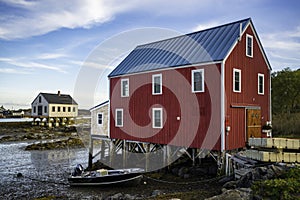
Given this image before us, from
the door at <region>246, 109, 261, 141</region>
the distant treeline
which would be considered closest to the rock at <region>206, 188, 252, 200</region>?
the door at <region>246, 109, 261, 141</region>

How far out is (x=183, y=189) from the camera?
1612cm

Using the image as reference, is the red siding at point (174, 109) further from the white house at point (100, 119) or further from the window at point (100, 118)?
the window at point (100, 118)

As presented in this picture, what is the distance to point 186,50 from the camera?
20.9 m

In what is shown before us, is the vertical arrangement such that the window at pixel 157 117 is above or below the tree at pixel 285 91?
below

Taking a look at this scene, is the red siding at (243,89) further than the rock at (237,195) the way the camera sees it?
Yes

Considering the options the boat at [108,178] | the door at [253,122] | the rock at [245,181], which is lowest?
the boat at [108,178]

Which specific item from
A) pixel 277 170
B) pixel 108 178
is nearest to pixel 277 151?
pixel 277 170

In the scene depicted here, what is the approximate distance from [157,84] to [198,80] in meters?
3.62

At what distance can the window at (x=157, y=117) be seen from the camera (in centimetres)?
2114

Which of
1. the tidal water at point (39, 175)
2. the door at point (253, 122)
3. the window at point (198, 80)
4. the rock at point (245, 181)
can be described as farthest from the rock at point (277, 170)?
the tidal water at point (39, 175)

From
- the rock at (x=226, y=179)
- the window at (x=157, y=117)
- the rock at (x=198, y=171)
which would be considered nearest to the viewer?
the rock at (x=226, y=179)

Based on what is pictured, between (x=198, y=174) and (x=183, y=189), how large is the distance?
2.63 meters

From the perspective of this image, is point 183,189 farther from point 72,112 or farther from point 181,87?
point 72,112

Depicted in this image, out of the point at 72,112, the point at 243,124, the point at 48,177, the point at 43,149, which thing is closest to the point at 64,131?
the point at 72,112
